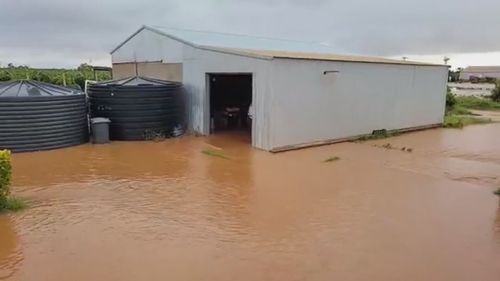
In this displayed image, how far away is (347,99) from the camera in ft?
41.5

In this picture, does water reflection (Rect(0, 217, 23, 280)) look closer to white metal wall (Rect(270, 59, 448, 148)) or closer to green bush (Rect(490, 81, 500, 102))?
white metal wall (Rect(270, 59, 448, 148))

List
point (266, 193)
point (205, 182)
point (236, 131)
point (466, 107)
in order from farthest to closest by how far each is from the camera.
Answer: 1. point (466, 107)
2. point (236, 131)
3. point (205, 182)
4. point (266, 193)

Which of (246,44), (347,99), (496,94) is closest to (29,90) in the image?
(347,99)

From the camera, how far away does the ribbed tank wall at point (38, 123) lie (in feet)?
33.6

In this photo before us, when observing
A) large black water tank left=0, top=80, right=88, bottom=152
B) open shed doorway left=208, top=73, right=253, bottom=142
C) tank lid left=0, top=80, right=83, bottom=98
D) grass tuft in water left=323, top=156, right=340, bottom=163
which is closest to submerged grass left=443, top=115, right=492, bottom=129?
open shed doorway left=208, top=73, right=253, bottom=142

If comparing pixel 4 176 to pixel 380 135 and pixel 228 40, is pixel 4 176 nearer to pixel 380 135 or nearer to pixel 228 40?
pixel 380 135

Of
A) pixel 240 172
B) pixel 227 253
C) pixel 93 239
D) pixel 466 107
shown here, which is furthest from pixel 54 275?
pixel 466 107

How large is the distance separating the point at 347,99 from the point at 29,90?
8.72m

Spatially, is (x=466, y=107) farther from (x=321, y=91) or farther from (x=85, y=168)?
(x=85, y=168)

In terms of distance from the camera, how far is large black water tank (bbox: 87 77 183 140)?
1198 centimetres

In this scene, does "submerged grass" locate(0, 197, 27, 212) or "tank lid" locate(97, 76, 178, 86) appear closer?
"submerged grass" locate(0, 197, 27, 212)

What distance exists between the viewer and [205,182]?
7.82 meters

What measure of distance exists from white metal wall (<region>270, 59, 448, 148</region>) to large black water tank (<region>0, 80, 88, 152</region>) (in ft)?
17.4

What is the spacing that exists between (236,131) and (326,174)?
568cm
